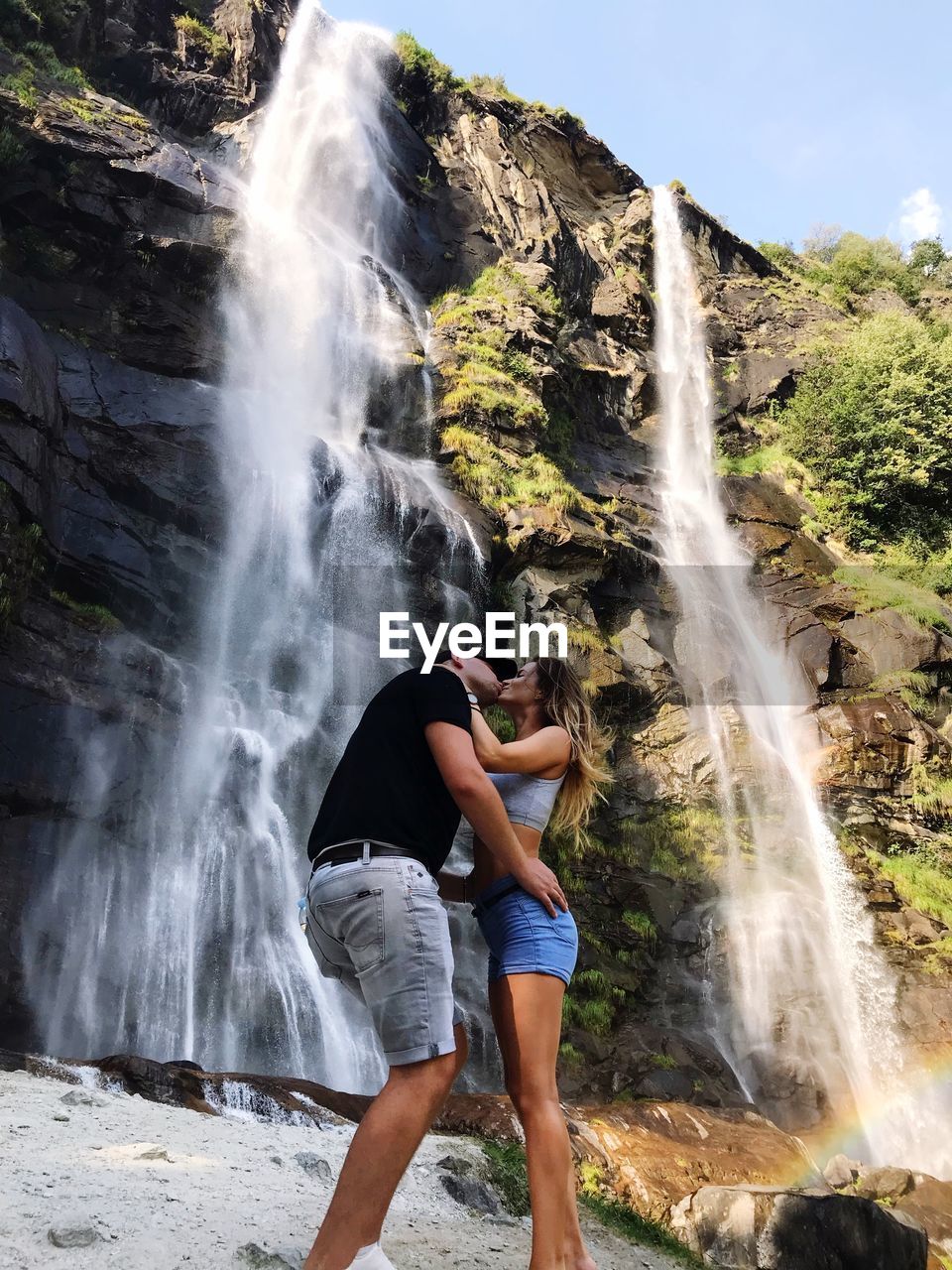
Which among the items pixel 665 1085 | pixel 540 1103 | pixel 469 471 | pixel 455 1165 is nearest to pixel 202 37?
pixel 469 471

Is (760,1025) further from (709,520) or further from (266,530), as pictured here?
(709,520)

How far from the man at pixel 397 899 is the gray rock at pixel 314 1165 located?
1.85 meters

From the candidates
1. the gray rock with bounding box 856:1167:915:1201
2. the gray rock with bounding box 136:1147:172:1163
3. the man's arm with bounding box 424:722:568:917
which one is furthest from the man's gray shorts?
the gray rock with bounding box 856:1167:915:1201

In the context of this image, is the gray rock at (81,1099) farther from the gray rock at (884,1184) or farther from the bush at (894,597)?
the bush at (894,597)

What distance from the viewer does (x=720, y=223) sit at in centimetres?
3166

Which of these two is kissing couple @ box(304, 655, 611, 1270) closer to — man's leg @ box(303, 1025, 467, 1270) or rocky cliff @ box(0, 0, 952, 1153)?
man's leg @ box(303, 1025, 467, 1270)

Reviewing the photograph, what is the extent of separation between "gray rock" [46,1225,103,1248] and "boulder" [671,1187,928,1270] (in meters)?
4.12

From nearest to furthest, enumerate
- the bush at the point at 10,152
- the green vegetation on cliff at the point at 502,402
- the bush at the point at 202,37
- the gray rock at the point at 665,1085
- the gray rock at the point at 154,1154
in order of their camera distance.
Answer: the gray rock at the point at 154,1154, the gray rock at the point at 665,1085, the bush at the point at 10,152, the green vegetation on cliff at the point at 502,402, the bush at the point at 202,37

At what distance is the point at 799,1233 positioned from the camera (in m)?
5.29

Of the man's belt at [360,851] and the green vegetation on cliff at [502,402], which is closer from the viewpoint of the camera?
the man's belt at [360,851]

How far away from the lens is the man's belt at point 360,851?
2.51 m

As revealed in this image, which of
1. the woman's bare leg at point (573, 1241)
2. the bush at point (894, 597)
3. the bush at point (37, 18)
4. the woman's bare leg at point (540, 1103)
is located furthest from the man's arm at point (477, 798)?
the bush at point (37, 18)

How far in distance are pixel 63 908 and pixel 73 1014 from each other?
1.18 metres

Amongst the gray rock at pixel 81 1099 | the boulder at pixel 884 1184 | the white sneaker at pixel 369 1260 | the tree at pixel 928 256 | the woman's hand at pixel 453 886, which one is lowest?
the boulder at pixel 884 1184
